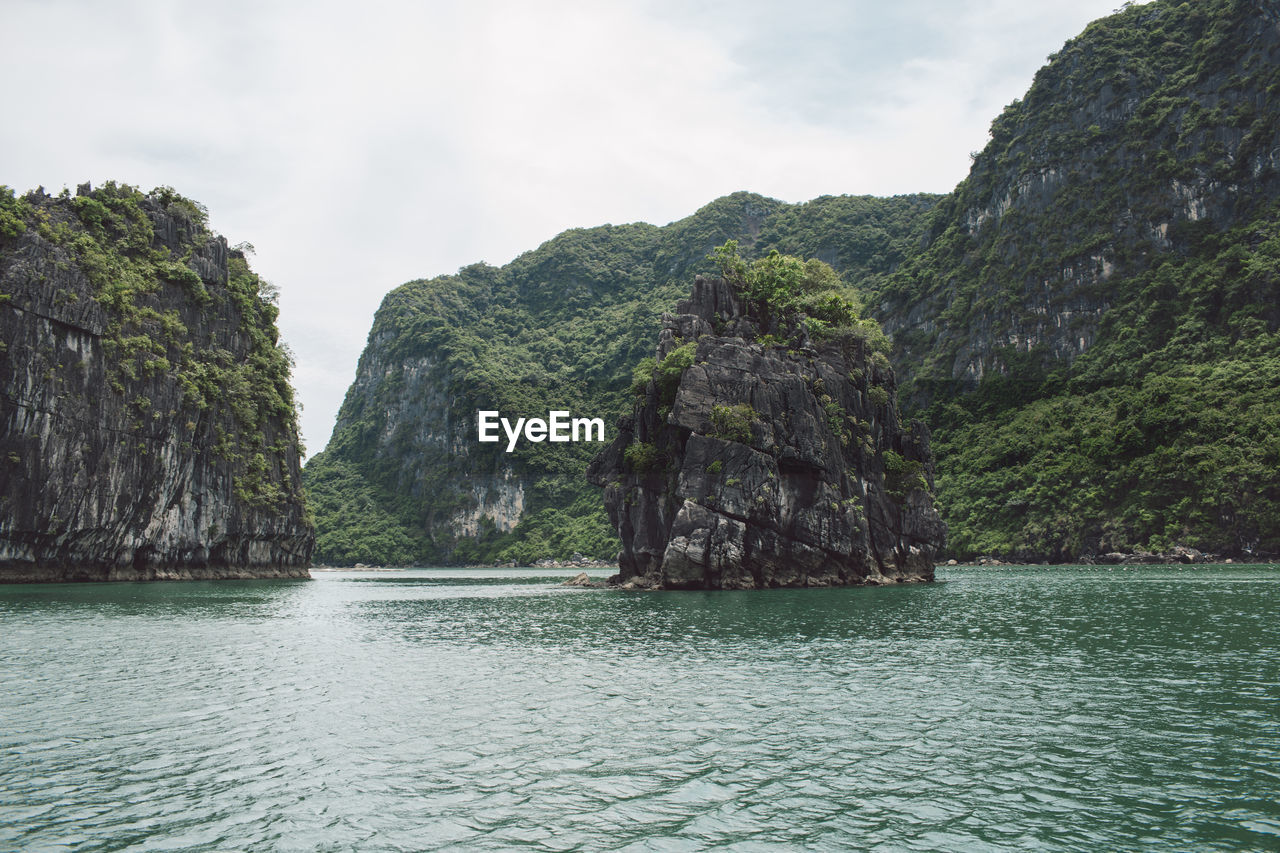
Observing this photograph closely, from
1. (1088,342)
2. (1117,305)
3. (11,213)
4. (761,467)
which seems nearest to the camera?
(761,467)

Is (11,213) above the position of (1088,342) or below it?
below

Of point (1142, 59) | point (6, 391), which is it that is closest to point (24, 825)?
point (6, 391)

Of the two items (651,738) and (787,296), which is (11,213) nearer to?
(787,296)

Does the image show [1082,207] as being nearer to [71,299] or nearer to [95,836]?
[71,299]

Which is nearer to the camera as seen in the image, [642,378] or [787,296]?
[787,296]

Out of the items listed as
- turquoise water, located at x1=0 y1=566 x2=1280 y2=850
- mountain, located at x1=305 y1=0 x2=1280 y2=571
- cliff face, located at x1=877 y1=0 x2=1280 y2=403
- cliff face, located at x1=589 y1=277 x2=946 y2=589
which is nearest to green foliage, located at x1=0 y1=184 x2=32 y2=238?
turquoise water, located at x1=0 y1=566 x2=1280 y2=850

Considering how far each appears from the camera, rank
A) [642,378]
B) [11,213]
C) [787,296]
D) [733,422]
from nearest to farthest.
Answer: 1. [733,422]
2. [11,213]
3. [787,296]
4. [642,378]

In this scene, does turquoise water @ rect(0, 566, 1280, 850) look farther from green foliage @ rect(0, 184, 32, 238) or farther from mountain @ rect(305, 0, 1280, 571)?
mountain @ rect(305, 0, 1280, 571)

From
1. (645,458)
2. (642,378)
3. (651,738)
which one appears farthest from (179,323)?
(651,738)

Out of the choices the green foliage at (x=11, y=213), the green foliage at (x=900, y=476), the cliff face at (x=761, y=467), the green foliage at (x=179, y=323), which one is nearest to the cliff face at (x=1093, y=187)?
the green foliage at (x=900, y=476)
